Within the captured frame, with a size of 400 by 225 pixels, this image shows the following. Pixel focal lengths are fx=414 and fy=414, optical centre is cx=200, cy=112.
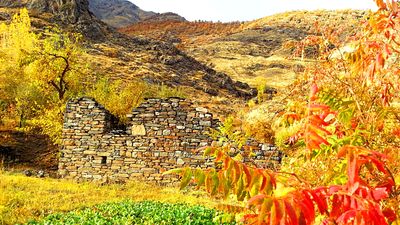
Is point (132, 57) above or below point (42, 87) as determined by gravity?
above

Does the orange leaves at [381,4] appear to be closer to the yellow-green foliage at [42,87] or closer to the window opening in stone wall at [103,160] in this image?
the window opening in stone wall at [103,160]

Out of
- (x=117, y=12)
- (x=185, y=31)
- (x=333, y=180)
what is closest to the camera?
(x=333, y=180)

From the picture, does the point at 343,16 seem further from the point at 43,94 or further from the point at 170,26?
the point at 43,94

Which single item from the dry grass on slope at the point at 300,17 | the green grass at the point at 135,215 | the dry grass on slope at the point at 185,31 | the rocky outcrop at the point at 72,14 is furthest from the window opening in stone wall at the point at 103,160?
the dry grass on slope at the point at 300,17

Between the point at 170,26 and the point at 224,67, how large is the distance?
997 inches

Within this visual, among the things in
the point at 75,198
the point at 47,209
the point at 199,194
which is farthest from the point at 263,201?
the point at 199,194

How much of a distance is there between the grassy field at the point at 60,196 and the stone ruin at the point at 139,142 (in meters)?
0.62

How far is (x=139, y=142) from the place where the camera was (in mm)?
12320

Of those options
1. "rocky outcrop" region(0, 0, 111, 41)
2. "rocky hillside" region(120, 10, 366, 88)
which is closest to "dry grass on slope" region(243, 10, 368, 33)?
"rocky hillside" region(120, 10, 366, 88)

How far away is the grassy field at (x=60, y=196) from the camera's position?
7.85 meters

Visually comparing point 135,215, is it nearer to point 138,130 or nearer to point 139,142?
point 139,142

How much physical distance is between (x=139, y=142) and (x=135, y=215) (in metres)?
4.81

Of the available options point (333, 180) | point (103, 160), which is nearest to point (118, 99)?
point (103, 160)

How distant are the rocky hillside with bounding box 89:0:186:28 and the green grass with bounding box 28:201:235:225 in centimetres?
7603
